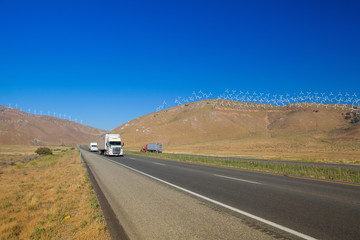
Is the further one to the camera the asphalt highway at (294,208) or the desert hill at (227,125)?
the desert hill at (227,125)

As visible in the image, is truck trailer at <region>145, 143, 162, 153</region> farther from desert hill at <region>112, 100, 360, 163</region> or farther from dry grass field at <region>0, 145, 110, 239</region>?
dry grass field at <region>0, 145, 110, 239</region>

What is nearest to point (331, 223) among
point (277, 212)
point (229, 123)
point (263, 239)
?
point (277, 212)

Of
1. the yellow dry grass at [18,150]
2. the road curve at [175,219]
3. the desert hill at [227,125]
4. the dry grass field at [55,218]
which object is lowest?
the dry grass field at [55,218]

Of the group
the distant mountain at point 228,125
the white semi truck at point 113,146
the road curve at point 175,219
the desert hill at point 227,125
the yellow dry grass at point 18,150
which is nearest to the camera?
the road curve at point 175,219

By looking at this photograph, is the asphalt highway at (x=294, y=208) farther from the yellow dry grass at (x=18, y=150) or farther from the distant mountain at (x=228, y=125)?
the distant mountain at (x=228, y=125)

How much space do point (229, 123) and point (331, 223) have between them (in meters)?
131

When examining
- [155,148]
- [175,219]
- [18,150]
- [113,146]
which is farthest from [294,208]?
[18,150]

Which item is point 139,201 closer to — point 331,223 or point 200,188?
point 200,188

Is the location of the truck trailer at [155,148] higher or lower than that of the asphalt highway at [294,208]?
higher

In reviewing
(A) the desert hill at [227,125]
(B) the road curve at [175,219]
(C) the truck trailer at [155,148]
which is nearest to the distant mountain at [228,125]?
(A) the desert hill at [227,125]

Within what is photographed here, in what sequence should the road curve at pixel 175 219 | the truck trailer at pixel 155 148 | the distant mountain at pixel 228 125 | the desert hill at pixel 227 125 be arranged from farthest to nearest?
the desert hill at pixel 227 125, the distant mountain at pixel 228 125, the truck trailer at pixel 155 148, the road curve at pixel 175 219

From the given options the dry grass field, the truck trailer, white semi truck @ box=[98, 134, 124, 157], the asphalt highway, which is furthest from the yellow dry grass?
the asphalt highway

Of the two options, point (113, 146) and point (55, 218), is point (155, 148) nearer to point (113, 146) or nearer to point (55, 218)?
point (113, 146)

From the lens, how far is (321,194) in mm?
8875
